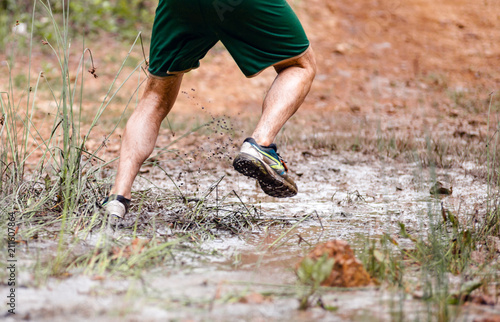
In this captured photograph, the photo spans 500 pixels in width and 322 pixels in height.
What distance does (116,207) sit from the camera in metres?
2.24

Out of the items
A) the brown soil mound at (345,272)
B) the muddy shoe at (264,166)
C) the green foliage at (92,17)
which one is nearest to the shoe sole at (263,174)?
the muddy shoe at (264,166)

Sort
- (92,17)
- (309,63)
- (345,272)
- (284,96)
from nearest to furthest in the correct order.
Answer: (345,272) < (284,96) < (309,63) < (92,17)

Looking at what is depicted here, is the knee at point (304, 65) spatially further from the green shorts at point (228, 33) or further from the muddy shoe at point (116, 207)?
the muddy shoe at point (116, 207)

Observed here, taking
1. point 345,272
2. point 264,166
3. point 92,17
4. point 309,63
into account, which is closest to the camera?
point 345,272

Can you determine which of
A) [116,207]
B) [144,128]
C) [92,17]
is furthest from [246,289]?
[92,17]

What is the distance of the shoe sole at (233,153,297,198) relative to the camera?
2.18 m

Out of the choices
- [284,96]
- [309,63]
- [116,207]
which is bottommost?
[116,207]

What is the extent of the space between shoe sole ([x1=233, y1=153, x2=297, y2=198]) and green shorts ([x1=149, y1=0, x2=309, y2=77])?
48 centimetres

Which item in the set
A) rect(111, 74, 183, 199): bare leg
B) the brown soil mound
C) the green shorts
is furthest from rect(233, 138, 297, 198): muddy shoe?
the brown soil mound

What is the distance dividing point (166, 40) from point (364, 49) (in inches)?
324

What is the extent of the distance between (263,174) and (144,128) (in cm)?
68

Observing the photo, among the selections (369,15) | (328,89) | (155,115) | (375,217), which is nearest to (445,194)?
(375,217)

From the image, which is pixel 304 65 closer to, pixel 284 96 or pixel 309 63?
pixel 309 63

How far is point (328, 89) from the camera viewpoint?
830cm
